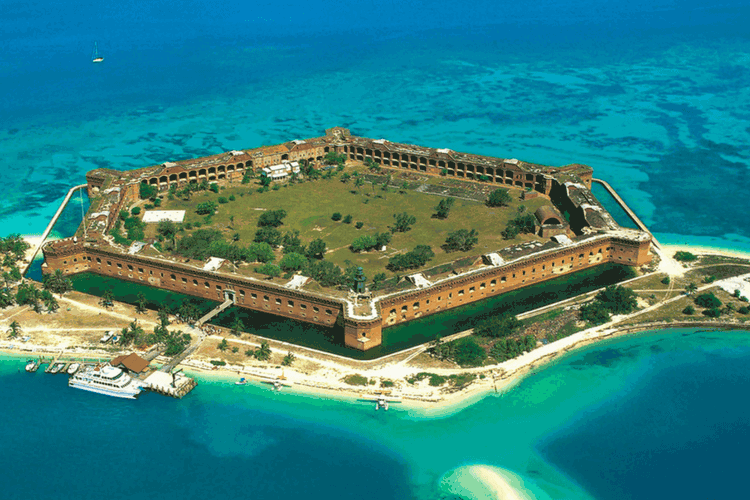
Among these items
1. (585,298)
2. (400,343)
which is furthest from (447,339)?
(585,298)

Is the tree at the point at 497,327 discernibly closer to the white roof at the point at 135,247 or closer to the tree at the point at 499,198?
the tree at the point at 499,198

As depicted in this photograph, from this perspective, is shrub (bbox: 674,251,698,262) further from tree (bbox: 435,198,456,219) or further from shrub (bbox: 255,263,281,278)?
shrub (bbox: 255,263,281,278)

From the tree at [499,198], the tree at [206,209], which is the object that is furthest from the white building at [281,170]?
the tree at [499,198]

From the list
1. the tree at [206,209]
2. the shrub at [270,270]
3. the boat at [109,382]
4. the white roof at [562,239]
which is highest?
the tree at [206,209]

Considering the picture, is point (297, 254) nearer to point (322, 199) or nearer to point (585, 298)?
point (322, 199)

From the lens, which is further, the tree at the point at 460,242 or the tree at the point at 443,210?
the tree at the point at 443,210

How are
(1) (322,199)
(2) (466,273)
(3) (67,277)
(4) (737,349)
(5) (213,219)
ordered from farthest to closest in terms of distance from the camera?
(1) (322,199), (5) (213,219), (3) (67,277), (2) (466,273), (4) (737,349)

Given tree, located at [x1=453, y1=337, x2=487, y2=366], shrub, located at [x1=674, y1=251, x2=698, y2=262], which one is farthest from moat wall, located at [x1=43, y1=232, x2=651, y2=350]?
tree, located at [x1=453, y1=337, x2=487, y2=366]
